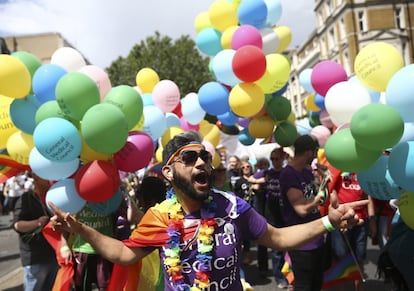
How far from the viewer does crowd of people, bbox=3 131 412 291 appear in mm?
2104

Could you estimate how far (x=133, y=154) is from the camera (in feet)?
12.2

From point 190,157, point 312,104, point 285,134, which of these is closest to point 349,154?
point 190,157

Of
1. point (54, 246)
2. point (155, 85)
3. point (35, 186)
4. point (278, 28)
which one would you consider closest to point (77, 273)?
point (54, 246)

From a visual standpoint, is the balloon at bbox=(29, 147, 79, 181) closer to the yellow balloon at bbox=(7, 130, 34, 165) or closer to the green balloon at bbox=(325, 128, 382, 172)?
the yellow balloon at bbox=(7, 130, 34, 165)

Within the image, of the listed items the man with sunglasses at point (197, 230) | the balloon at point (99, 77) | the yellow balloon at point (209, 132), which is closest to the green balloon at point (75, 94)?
the balloon at point (99, 77)

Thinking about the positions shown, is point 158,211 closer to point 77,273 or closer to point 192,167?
point 192,167

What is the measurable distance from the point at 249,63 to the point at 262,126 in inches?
38.7

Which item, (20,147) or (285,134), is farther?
(285,134)

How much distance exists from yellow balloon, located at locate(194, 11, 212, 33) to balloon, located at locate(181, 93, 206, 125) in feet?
3.42

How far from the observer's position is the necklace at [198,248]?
205cm

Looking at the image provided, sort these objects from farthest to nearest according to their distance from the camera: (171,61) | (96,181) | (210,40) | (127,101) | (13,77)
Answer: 1. (171,61)
2. (210,40)
3. (127,101)
4. (13,77)
5. (96,181)

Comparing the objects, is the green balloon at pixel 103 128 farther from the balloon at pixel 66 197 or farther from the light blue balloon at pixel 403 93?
the light blue balloon at pixel 403 93

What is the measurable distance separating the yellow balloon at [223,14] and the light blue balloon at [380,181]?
318 cm

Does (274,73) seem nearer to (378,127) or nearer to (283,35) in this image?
(283,35)
